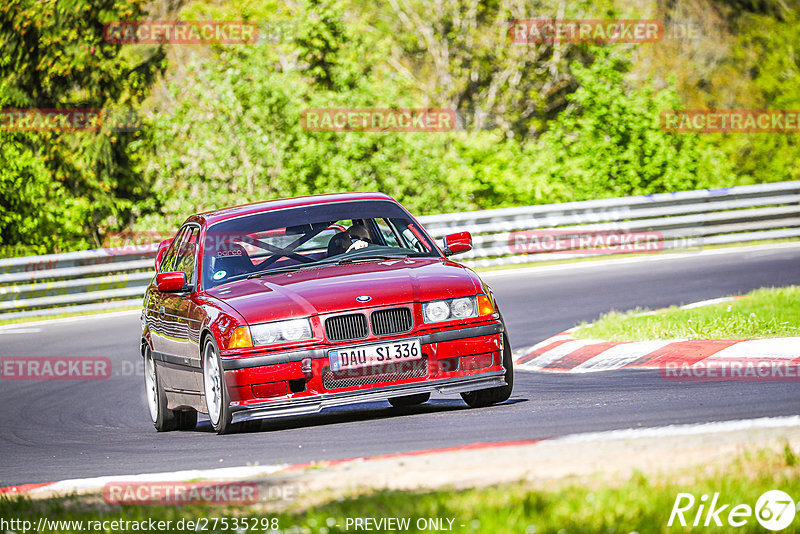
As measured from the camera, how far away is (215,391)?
8023 millimetres

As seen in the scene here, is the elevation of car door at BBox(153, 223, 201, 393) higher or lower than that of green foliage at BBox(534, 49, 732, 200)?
higher

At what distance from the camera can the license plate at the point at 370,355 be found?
7516mm

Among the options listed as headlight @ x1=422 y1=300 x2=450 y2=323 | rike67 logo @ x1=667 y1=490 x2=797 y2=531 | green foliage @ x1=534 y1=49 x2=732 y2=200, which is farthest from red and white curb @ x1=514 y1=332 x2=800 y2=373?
green foliage @ x1=534 y1=49 x2=732 y2=200

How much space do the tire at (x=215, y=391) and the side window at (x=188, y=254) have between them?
101 centimetres

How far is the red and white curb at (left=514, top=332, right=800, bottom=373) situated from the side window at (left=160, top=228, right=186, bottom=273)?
10.4 feet

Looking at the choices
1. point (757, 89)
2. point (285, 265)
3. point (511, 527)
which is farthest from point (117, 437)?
point (757, 89)

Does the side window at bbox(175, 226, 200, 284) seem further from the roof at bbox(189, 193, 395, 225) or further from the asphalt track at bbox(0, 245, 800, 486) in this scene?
the asphalt track at bbox(0, 245, 800, 486)

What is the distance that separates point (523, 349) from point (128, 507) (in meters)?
6.77

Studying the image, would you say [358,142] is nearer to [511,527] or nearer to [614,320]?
[614,320]

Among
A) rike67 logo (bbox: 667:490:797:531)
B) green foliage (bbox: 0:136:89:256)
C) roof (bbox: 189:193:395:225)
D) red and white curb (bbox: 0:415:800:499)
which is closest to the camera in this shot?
rike67 logo (bbox: 667:490:797:531)

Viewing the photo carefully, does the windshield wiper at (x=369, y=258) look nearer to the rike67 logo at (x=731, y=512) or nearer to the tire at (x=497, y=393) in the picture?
the tire at (x=497, y=393)

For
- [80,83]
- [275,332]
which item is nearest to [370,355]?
[275,332]

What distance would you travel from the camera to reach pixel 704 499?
4426 millimetres

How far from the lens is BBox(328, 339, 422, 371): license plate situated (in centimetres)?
752
